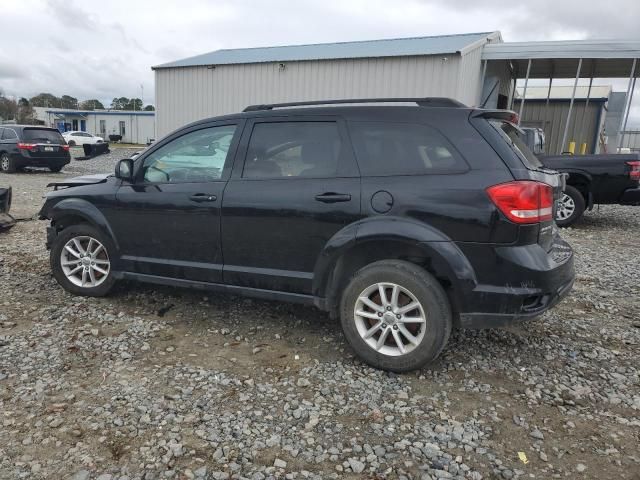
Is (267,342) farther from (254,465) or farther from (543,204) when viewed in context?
(543,204)

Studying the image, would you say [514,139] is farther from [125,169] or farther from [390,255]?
[125,169]

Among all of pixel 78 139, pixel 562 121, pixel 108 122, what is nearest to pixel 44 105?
pixel 108 122

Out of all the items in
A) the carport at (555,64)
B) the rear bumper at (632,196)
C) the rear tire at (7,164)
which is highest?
the carport at (555,64)

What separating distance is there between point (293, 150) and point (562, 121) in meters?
19.7

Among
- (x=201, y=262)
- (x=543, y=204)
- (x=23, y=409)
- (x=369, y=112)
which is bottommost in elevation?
(x=23, y=409)

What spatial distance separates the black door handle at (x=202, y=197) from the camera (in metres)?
3.84

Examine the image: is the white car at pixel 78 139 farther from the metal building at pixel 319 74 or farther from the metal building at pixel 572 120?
the metal building at pixel 572 120

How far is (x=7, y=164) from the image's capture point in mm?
16516

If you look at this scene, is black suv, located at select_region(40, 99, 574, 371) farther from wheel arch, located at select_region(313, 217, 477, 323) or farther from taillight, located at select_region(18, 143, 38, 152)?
taillight, located at select_region(18, 143, 38, 152)

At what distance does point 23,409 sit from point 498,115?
3.50m

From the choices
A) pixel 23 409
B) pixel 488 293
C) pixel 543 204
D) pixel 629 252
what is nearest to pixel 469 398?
pixel 488 293

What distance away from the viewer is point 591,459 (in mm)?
2512

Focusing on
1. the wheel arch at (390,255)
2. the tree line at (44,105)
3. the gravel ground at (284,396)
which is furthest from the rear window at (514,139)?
the tree line at (44,105)

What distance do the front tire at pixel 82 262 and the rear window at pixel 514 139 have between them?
3454 mm
